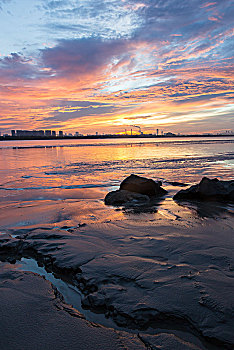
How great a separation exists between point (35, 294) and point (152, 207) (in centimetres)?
418

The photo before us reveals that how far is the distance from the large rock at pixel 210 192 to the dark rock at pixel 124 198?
1.13 meters

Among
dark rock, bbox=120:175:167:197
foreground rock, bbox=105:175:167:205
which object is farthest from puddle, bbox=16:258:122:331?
dark rock, bbox=120:175:167:197

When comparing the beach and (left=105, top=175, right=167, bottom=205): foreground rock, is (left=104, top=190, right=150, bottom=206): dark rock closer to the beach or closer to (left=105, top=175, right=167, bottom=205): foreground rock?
(left=105, top=175, right=167, bottom=205): foreground rock

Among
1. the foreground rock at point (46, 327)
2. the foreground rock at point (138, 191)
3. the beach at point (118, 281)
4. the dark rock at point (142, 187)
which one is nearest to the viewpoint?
the foreground rock at point (46, 327)

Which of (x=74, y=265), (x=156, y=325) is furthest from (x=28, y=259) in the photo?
(x=156, y=325)

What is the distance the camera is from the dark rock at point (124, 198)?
671 centimetres

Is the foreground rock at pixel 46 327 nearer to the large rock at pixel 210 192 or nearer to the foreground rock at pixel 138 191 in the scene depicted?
the foreground rock at pixel 138 191

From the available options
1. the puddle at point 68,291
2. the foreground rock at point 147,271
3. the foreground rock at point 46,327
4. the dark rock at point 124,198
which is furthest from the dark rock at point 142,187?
the foreground rock at point 46,327

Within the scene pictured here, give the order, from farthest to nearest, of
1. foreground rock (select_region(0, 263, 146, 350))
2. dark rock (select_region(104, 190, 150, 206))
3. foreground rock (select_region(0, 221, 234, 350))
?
dark rock (select_region(104, 190, 150, 206)), foreground rock (select_region(0, 221, 234, 350)), foreground rock (select_region(0, 263, 146, 350))

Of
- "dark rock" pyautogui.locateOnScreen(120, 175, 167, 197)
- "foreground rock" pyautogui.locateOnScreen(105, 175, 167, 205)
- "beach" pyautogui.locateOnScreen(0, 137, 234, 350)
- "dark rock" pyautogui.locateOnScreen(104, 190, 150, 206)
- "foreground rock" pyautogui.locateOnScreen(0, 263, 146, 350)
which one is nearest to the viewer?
"foreground rock" pyautogui.locateOnScreen(0, 263, 146, 350)

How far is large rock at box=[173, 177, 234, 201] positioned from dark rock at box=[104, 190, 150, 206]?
1.13 metres

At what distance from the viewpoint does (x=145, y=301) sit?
2.36 metres

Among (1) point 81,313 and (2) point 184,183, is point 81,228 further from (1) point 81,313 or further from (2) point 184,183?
(2) point 184,183

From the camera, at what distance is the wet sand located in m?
2.03
